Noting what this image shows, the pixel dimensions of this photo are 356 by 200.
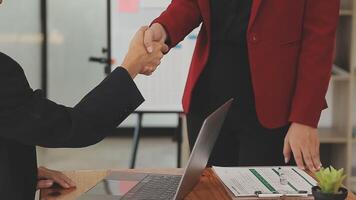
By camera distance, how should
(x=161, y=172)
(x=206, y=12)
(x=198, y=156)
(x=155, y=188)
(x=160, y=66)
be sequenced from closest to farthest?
(x=198, y=156) → (x=155, y=188) → (x=161, y=172) → (x=206, y=12) → (x=160, y=66)

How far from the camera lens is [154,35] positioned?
159 centimetres

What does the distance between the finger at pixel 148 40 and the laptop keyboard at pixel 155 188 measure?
12.8 inches

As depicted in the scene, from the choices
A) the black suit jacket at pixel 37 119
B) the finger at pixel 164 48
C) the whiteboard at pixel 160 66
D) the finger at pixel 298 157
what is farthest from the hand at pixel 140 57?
the whiteboard at pixel 160 66

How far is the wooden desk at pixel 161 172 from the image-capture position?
1.23 m

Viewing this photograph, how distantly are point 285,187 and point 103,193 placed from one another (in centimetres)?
40

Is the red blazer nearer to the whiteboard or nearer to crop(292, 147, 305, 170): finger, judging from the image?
crop(292, 147, 305, 170): finger

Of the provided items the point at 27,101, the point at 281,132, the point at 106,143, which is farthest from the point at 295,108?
the point at 106,143

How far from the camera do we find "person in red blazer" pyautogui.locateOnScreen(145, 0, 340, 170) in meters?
1.48

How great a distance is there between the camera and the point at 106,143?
19.0ft

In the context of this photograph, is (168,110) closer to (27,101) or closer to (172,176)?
(172,176)

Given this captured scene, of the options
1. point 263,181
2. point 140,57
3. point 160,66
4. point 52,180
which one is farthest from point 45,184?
point 160,66

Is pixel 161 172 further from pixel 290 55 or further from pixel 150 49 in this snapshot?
pixel 290 55

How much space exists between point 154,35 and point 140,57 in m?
0.25

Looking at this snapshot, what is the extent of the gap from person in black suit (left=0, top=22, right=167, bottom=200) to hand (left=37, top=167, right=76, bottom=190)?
9cm
